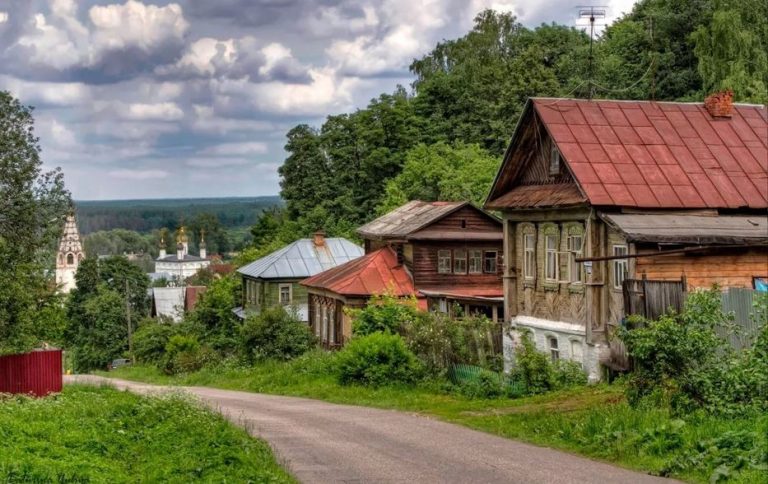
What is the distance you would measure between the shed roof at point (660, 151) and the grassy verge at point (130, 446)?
1107 centimetres

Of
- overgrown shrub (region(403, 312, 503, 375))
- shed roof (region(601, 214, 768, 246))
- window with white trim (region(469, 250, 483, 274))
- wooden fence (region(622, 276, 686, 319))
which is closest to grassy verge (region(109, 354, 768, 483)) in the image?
overgrown shrub (region(403, 312, 503, 375))

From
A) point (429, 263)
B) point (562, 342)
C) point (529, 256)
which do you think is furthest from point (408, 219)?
point (562, 342)

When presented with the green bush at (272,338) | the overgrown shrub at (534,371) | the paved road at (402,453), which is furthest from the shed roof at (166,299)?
the paved road at (402,453)

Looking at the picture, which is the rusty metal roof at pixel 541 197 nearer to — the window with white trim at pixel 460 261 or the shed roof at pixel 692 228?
the shed roof at pixel 692 228

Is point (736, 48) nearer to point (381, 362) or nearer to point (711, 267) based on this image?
point (711, 267)

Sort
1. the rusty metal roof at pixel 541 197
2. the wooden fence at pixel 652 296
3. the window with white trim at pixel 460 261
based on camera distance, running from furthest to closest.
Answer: the window with white trim at pixel 460 261, the rusty metal roof at pixel 541 197, the wooden fence at pixel 652 296

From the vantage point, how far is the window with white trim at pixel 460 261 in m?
41.9

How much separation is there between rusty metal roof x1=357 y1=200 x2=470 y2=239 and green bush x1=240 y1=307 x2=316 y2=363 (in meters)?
5.50

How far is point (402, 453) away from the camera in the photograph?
15.9 m

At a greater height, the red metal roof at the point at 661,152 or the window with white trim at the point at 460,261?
the red metal roof at the point at 661,152

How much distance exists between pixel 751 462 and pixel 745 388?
2.60 m

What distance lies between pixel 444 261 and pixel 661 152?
1640cm

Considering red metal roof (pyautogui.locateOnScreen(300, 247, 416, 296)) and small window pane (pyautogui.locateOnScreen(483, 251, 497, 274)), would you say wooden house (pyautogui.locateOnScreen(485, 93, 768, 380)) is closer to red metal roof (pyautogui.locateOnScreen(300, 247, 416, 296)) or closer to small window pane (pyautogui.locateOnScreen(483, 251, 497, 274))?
red metal roof (pyautogui.locateOnScreen(300, 247, 416, 296))

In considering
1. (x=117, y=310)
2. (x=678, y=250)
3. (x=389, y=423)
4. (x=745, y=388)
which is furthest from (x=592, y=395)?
(x=117, y=310)
